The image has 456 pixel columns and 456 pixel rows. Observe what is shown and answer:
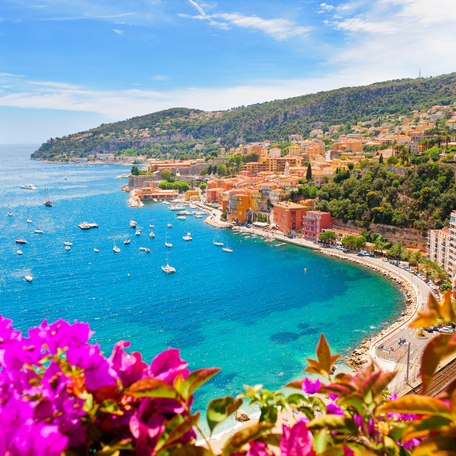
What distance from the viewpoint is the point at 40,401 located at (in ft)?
1.91

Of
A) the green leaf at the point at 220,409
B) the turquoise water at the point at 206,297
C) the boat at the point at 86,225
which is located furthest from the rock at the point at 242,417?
the boat at the point at 86,225

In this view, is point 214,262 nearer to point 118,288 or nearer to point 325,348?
point 118,288

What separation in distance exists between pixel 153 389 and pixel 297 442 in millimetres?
206

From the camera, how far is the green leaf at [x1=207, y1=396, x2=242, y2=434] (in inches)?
24.4

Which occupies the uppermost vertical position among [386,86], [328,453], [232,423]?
[386,86]

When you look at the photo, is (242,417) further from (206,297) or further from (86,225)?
(86,225)

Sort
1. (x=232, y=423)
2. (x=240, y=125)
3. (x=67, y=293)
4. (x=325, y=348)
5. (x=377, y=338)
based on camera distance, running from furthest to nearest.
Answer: (x=240, y=125) → (x=67, y=293) → (x=377, y=338) → (x=232, y=423) → (x=325, y=348)

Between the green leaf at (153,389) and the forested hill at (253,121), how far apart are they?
200 feet

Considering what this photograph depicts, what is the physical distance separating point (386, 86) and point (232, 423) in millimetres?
67104

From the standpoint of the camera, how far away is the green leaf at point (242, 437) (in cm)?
58

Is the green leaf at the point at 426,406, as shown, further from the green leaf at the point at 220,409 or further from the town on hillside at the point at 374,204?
the town on hillside at the point at 374,204

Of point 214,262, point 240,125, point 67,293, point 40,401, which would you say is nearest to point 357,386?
point 40,401

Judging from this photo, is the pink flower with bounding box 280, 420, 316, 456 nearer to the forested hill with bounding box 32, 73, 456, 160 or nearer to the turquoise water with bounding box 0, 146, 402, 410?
the turquoise water with bounding box 0, 146, 402, 410

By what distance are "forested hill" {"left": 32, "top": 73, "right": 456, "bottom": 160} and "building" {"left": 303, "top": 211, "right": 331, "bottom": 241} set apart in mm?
40531
